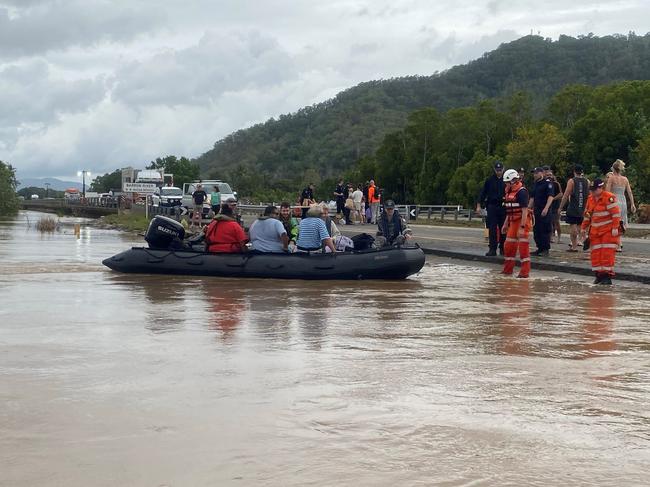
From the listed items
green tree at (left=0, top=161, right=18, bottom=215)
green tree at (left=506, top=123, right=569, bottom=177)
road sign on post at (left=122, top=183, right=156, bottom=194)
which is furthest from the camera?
green tree at (left=0, top=161, right=18, bottom=215)

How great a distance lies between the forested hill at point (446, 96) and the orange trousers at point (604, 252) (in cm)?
14273

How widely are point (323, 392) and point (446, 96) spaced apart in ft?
604

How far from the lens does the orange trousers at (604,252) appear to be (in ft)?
50.6

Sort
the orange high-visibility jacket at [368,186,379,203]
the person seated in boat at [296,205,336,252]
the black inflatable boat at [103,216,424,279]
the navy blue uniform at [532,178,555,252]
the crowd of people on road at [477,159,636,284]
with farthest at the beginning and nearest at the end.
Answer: the orange high-visibility jacket at [368,186,379,203]
the navy blue uniform at [532,178,555,252]
the person seated in boat at [296,205,336,252]
the black inflatable boat at [103,216,424,279]
the crowd of people on road at [477,159,636,284]

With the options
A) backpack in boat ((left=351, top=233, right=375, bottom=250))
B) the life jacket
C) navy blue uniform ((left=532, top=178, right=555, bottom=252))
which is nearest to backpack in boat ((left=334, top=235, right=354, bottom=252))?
backpack in boat ((left=351, top=233, right=375, bottom=250))

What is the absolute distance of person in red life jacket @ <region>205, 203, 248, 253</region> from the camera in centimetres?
1747

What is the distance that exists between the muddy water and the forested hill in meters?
147

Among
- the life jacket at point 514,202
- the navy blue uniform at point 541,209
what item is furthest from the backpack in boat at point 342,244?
the navy blue uniform at point 541,209

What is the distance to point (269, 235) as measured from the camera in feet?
56.6

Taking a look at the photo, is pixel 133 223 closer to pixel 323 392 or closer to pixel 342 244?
pixel 342 244

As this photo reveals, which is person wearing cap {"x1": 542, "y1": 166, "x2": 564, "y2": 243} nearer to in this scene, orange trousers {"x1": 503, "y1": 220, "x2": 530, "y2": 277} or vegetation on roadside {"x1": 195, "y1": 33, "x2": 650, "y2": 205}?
orange trousers {"x1": 503, "y1": 220, "x2": 530, "y2": 277}

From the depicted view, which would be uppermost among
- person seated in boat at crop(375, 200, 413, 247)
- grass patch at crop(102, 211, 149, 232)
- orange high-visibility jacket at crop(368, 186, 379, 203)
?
orange high-visibility jacket at crop(368, 186, 379, 203)

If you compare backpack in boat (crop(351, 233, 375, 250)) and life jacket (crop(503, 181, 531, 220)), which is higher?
life jacket (crop(503, 181, 531, 220))

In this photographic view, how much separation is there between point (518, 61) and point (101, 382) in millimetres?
190467
